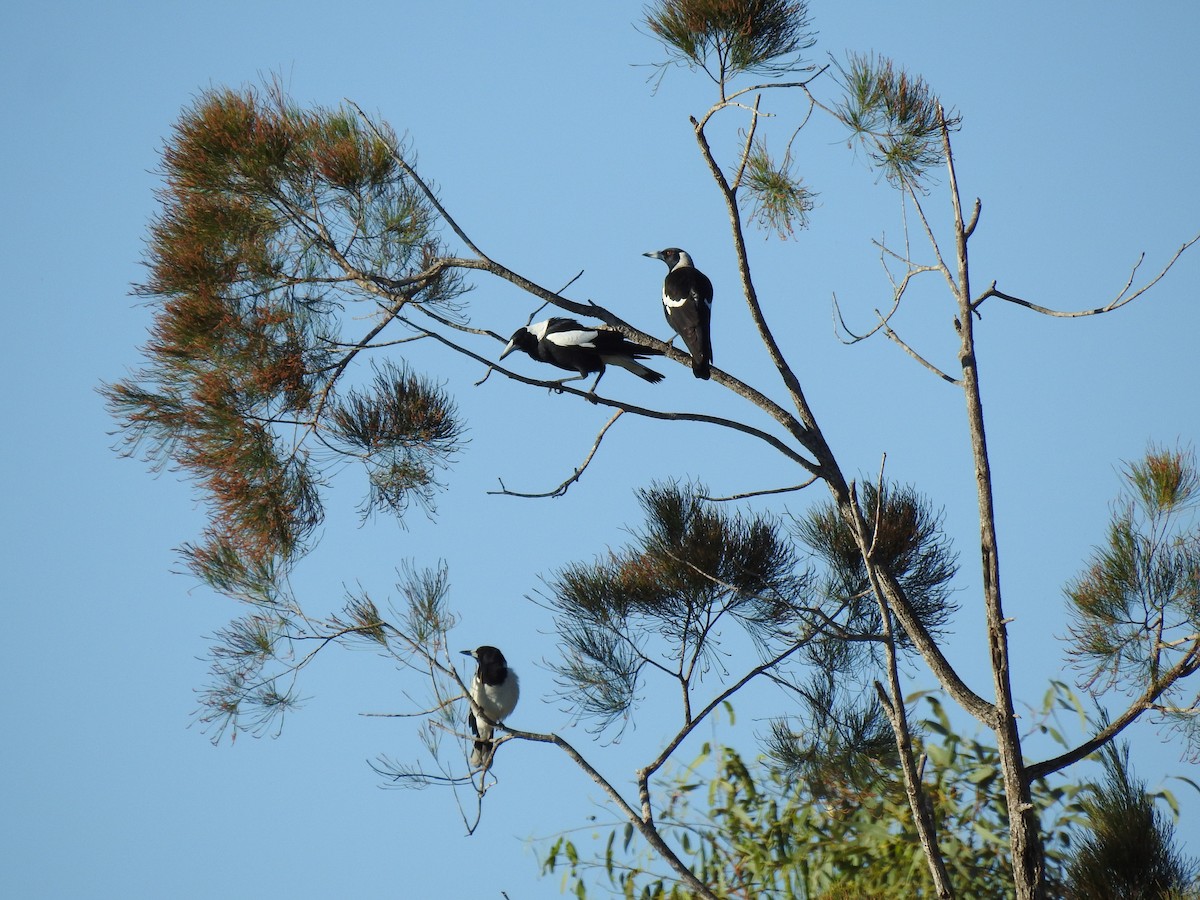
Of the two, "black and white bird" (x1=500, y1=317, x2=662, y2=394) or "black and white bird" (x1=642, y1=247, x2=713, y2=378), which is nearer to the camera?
"black and white bird" (x1=642, y1=247, x2=713, y2=378)

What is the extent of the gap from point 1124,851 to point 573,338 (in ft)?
7.41

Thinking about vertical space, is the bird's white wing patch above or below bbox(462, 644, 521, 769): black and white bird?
above

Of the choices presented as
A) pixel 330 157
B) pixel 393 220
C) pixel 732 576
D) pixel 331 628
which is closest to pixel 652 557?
pixel 732 576

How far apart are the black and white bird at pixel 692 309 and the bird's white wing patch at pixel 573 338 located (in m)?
0.26

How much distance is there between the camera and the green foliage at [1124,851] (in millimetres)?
3645

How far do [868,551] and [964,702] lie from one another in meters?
0.66

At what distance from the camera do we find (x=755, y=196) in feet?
13.0

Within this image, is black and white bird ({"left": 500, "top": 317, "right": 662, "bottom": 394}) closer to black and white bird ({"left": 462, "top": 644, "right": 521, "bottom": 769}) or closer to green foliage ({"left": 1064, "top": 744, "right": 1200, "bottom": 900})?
black and white bird ({"left": 462, "top": 644, "right": 521, "bottom": 769})

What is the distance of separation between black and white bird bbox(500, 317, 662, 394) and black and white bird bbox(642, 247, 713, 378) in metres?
0.14

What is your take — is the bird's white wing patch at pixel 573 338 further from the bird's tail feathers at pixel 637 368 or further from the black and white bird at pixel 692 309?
the black and white bird at pixel 692 309

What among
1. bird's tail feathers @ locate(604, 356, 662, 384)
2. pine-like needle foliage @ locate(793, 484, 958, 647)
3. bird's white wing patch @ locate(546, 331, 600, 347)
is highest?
bird's white wing patch @ locate(546, 331, 600, 347)

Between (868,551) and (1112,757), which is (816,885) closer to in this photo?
(1112,757)

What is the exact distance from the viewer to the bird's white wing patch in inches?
166

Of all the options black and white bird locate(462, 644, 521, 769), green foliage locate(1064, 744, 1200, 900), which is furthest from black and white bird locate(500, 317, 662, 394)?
green foliage locate(1064, 744, 1200, 900)
